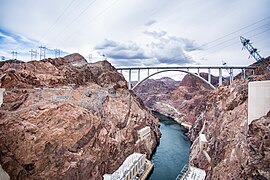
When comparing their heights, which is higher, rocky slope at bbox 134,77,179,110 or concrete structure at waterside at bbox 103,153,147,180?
rocky slope at bbox 134,77,179,110

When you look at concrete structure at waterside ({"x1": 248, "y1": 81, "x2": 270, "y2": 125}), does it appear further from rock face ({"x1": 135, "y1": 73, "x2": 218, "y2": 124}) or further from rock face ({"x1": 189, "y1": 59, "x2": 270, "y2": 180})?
rock face ({"x1": 135, "y1": 73, "x2": 218, "y2": 124})

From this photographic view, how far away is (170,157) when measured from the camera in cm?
3456

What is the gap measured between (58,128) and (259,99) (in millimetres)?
16205

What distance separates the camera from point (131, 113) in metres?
34.0

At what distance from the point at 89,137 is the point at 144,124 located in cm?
1824

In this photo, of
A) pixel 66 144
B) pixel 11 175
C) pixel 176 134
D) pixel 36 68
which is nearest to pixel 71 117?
pixel 66 144

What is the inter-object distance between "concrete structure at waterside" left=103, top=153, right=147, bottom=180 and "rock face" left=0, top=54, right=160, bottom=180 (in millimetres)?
912

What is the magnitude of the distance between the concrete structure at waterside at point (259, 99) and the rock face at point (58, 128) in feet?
48.8

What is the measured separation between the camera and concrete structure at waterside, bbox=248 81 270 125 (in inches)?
A: 507

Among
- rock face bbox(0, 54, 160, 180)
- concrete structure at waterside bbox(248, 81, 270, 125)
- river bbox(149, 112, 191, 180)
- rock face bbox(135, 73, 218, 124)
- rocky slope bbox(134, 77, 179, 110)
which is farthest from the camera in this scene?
rocky slope bbox(134, 77, 179, 110)

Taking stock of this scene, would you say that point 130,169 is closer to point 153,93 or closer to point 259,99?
point 259,99

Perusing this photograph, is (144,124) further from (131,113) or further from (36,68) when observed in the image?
(36,68)

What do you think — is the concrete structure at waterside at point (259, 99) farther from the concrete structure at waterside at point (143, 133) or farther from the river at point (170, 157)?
the concrete structure at waterside at point (143, 133)

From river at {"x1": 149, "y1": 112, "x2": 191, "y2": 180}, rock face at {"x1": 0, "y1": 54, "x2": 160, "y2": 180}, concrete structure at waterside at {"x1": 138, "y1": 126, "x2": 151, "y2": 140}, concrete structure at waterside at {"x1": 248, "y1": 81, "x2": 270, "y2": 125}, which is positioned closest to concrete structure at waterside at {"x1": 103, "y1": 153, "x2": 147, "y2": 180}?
rock face at {"x1": 0, "y1": 54, "x2": 160, "y2": 180}
